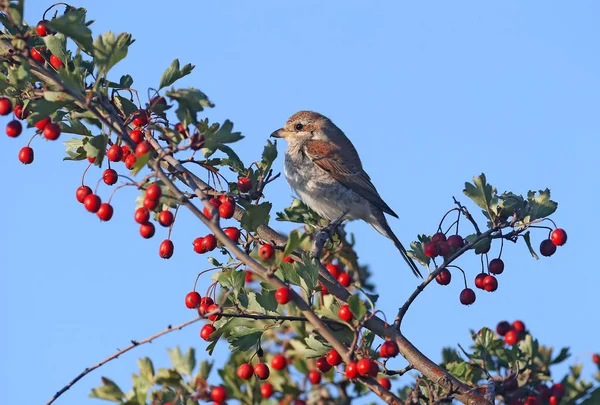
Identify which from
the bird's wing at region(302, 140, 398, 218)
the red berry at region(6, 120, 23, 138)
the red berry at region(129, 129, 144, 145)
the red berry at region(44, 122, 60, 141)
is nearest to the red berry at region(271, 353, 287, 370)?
the red berry at region(129, 129, 144, 145)

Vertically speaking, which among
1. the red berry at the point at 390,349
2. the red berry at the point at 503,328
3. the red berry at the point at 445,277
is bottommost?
the red berry at the point at 390,349

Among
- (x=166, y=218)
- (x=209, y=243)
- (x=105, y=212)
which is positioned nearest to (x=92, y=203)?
(x=105, y=212)

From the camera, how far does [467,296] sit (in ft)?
15.5

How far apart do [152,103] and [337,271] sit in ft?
6.97

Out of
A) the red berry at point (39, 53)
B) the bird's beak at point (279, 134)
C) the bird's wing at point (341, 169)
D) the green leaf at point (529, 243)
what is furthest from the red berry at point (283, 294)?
the bird's beak at point (279, 134)

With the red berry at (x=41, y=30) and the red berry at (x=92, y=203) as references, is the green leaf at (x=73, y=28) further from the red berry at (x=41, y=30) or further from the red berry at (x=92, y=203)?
the red berry at (x=92, y=203)

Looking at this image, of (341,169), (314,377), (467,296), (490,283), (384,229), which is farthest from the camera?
(341,169)

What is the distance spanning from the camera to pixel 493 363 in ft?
14.4

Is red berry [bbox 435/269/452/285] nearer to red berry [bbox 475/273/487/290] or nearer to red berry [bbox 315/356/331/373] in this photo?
red berry [bbox 475/273/487/290]

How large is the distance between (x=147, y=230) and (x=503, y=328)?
2351 mm

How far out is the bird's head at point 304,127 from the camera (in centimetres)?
883

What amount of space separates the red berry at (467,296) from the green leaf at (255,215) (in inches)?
65.5

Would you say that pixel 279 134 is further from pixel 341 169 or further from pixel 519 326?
pixel 519 326

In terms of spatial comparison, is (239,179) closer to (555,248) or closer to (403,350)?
(403,350)
